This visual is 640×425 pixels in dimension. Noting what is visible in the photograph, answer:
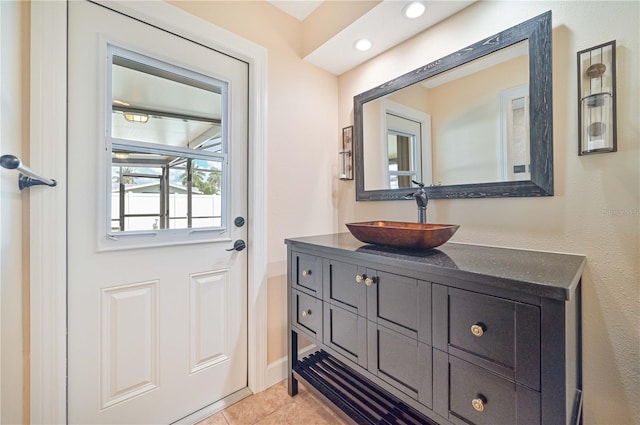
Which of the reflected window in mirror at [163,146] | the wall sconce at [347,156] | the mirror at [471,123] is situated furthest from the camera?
the wall sconce at [347,156]

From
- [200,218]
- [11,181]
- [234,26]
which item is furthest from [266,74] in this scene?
[11,181]

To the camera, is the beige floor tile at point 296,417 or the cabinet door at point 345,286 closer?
the cabinet door at point 345,286

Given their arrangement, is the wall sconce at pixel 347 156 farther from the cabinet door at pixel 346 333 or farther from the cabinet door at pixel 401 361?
the cabinet door at pixel 401 361

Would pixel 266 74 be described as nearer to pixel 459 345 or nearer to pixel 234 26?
pixel 234 26

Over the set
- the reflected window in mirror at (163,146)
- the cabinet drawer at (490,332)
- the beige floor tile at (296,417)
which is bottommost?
the beige floor tile at (296,417)

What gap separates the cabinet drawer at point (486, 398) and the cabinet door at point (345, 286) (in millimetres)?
394

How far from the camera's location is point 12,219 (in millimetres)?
930

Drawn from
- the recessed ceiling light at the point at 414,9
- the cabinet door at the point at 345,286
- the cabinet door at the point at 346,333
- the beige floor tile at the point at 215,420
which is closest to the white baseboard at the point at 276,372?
the beige floor tile at the point at 215,420

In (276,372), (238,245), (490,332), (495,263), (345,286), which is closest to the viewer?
(490,332)

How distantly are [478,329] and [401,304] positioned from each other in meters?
0.26

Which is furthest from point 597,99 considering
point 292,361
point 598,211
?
point 292,361

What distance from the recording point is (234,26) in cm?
154

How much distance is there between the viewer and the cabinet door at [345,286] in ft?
3.75

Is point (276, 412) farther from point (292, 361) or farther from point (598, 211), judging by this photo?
point (598, 211)
